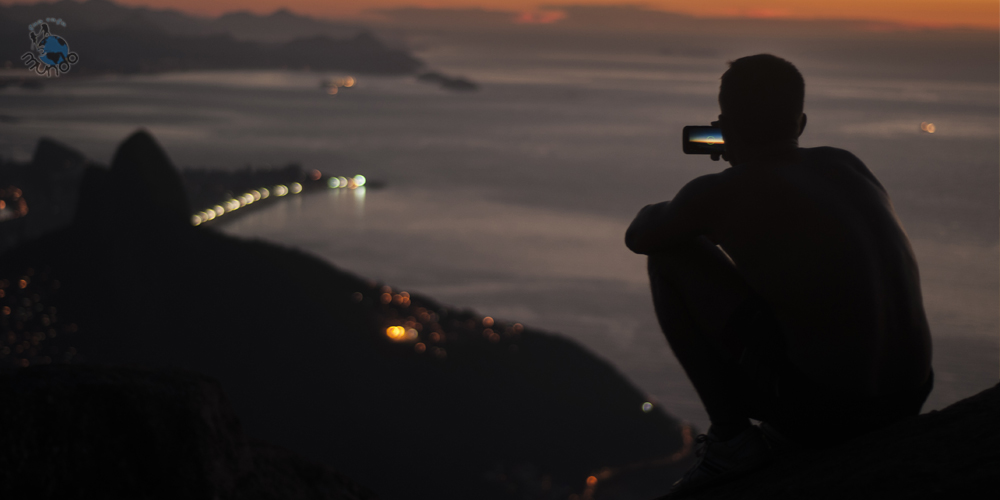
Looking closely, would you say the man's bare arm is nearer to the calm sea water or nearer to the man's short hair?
the man's short hair

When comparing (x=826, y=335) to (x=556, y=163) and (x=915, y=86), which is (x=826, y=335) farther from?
(x=915, y=86)

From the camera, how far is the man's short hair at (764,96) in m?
2.24

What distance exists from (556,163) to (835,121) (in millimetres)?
54277

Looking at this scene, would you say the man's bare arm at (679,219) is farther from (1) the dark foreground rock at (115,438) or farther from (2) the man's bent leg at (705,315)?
(1) the dark foreground rock at (115,438)

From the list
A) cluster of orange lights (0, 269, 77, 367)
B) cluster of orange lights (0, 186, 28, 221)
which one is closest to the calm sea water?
cluster of orange lights (0, 186, 28, 221)

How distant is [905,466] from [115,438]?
3150 millimetres

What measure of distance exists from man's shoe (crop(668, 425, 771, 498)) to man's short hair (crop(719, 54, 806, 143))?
1121 mm

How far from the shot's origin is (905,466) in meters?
2.13

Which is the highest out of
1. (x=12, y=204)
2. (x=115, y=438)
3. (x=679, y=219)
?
(x=679, y=219)

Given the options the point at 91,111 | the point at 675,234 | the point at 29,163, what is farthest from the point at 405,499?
the point at 91,111

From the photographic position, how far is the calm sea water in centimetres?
8175
